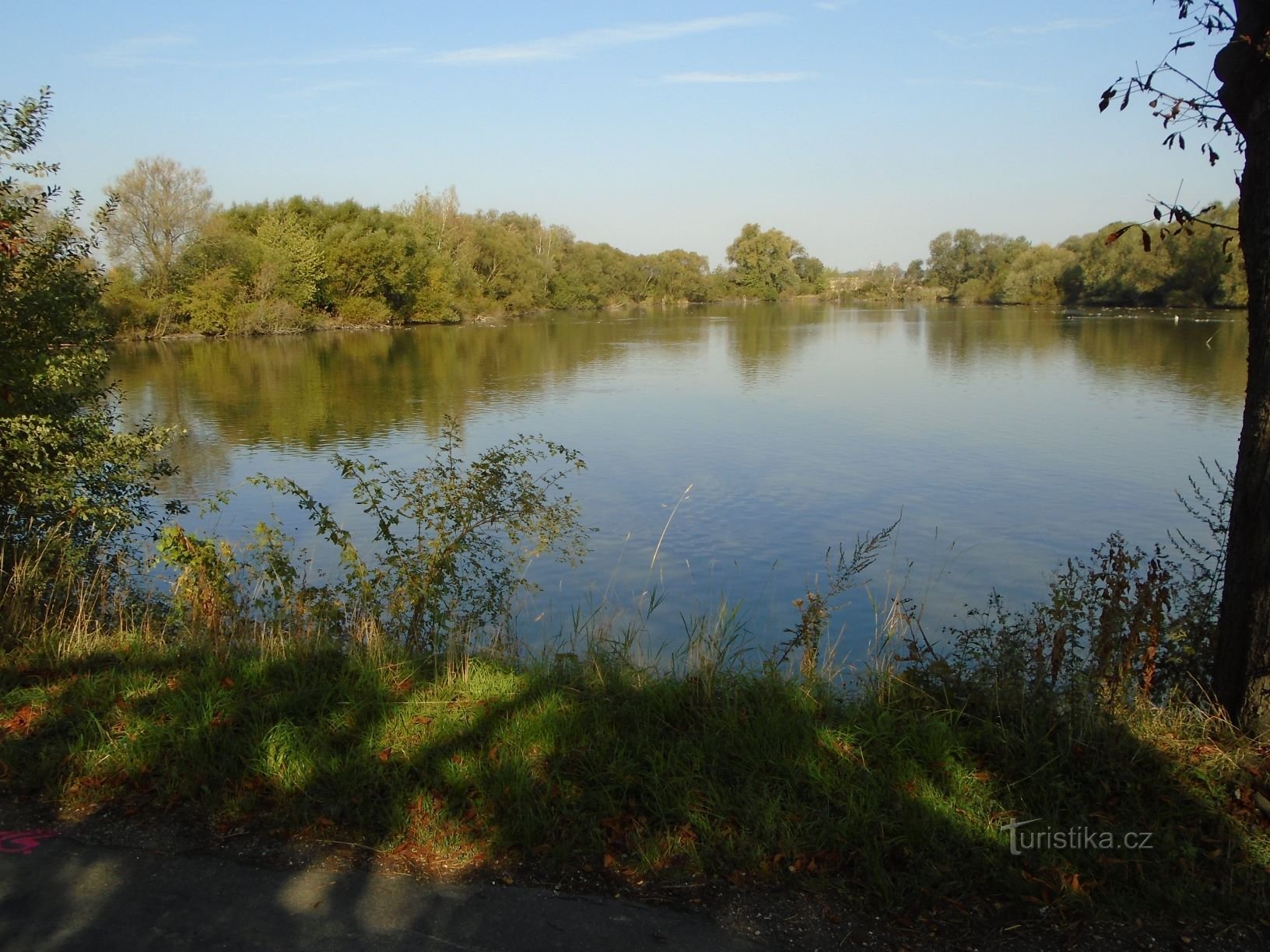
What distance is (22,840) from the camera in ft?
11.4

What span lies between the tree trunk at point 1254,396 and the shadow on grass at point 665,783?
18.3 inches

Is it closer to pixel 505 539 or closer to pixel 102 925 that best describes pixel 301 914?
pixel 102 925

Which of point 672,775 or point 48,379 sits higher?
point 48,379

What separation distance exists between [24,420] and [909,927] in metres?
7.60

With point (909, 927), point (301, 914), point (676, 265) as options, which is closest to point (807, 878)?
point (909, 927)

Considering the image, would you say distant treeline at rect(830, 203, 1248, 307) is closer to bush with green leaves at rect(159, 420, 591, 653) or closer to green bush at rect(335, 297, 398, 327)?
bush with green leaves at rect(159, 420, 591, 653)

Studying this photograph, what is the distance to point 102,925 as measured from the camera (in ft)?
9.85

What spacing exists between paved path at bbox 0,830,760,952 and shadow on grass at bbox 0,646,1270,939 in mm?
176

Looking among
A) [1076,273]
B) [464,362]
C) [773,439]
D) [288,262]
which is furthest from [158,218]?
[1076,273]

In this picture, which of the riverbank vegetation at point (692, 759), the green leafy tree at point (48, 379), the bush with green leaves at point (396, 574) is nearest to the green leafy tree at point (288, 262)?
the green leafy tree at point (48, 379)

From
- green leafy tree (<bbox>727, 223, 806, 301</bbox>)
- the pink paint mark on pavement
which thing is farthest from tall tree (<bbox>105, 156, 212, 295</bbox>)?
green leafy tree (<bbox>727, 223, 806, 301</bbox>)

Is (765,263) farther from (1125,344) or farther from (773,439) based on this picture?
(773,439)

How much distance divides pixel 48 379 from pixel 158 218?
57.4 m

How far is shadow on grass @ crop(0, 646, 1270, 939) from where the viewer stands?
3342 mm
